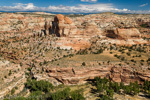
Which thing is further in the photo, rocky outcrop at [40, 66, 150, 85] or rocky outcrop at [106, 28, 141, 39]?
rocky outcrop at [106, 28, 141, 39]

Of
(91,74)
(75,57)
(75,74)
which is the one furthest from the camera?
(75,57)

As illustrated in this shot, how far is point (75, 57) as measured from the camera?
113 ft

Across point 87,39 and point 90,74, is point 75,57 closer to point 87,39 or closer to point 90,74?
point 90,74

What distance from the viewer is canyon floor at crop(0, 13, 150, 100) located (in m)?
26.8

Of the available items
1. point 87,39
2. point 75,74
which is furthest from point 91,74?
point 87,39

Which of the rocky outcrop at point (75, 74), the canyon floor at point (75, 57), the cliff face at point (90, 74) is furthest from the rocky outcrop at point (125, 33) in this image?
the rocky outcrop at point (75, 74)

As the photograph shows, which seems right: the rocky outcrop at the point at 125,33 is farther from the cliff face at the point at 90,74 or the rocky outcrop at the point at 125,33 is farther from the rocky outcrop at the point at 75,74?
the rocky outcrop at the point at 75,74

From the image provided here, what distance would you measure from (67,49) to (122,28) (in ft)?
70.6

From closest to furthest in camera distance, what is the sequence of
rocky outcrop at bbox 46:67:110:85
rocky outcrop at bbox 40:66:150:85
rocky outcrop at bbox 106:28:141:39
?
rocky outcrop at bbox 40:66:150:85 < rocky outcrop at bbox 46:67:110:85 < rocky outcrop at bbox 106:28:141:39

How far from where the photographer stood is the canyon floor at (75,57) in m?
26.8

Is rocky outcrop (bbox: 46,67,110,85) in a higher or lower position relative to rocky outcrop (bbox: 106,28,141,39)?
lower

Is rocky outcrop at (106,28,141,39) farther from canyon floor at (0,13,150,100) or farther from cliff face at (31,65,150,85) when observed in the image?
cliff face at (31,65,150,85)

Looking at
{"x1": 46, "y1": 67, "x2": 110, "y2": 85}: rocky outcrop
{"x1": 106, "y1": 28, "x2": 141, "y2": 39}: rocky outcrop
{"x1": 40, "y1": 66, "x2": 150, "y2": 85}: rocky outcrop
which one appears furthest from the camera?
{"x1": 106, "y1": 28, "x2": 141, "y2": 39}: rocky outcrop

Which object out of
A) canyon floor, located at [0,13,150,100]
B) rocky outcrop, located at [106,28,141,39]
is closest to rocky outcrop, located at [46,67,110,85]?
canyon floor, located at [0,13,150,100]
